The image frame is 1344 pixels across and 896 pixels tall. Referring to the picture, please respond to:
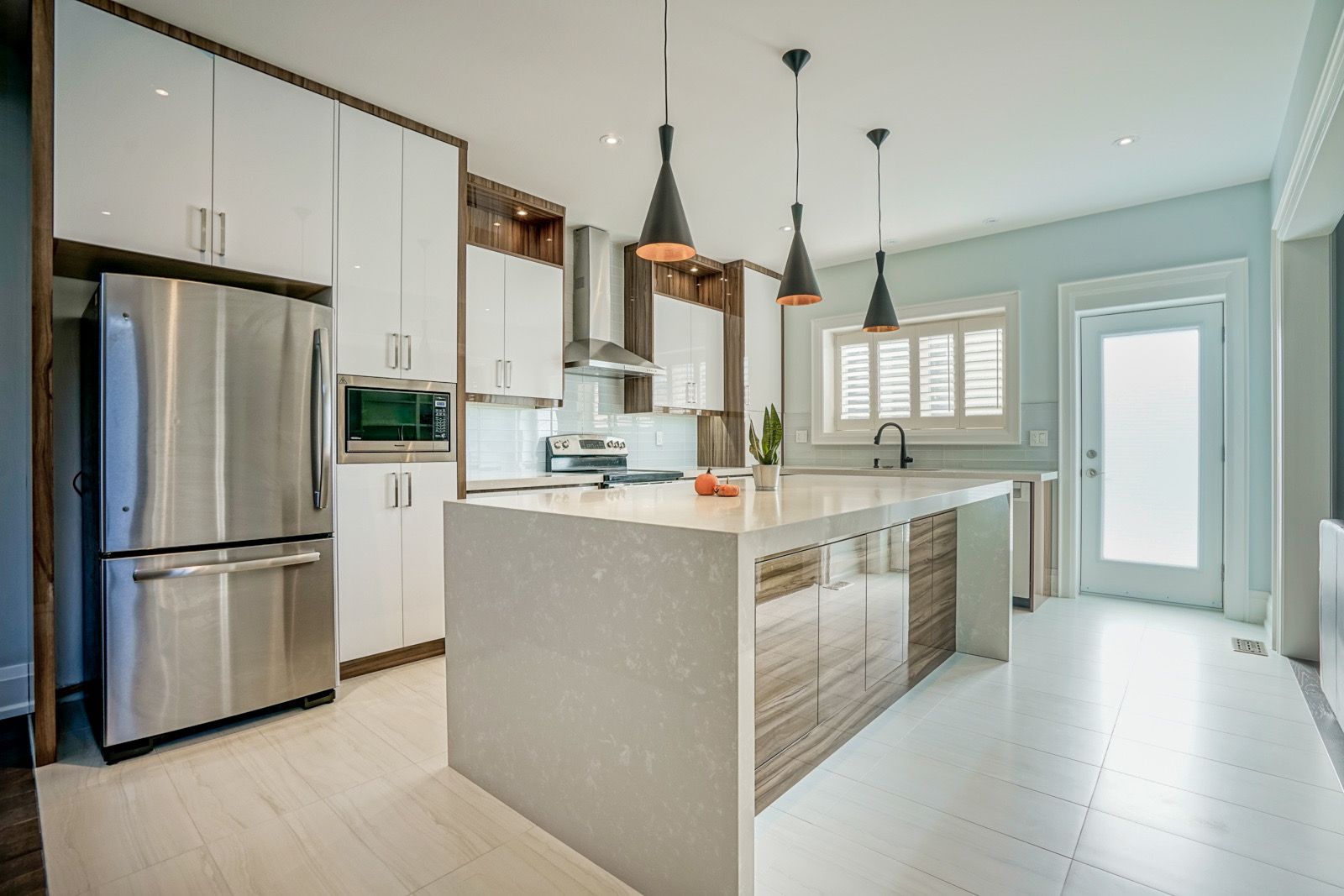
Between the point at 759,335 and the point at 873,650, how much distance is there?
12.3 ft

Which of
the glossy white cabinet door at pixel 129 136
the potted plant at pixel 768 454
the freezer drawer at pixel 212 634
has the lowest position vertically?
the freezer drawer at pixel 212 634

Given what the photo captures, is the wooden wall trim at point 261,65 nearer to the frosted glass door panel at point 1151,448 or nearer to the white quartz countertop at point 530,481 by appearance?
the white quartz countertop at point 530,481

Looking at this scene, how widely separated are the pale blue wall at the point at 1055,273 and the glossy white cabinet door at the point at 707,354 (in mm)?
818

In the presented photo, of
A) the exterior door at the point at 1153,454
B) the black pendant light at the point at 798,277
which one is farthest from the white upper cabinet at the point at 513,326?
the exterior door at the point at 1153,454

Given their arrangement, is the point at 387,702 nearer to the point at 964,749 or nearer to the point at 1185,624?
the point at 964,749

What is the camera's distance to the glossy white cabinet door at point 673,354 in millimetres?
4840

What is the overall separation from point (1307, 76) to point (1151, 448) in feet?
7.65

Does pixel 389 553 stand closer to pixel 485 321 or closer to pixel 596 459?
pixel 485 321

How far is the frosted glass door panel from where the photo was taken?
4.07m

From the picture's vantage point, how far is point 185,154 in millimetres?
2406

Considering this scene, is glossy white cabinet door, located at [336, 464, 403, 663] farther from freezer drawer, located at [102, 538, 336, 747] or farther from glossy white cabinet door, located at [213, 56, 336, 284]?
glossy white cabinet door, located at [213, 56, 336, 284]

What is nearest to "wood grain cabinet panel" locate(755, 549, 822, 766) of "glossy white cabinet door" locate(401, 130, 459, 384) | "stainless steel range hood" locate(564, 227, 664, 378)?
"glossy white cabinet door" locate(401, 130, 459, 384)

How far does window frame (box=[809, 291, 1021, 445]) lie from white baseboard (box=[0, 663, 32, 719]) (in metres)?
5.01

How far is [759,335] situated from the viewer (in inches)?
222
